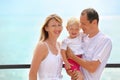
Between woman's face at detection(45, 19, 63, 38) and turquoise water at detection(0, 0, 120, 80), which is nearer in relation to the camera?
woman's face at detection(45, 19, 63, 38)

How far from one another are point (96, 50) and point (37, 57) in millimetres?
447

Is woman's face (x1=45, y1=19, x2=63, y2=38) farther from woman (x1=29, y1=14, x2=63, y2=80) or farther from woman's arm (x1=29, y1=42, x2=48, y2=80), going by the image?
woman's arm (x1=29, y1=42, x2=48, y2=80)

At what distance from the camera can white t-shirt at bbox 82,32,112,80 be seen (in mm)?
2104

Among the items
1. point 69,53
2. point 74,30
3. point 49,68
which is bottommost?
point 49,68

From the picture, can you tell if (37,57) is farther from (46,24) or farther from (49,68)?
(46,24)

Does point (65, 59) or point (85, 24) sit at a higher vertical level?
point (85, 24)

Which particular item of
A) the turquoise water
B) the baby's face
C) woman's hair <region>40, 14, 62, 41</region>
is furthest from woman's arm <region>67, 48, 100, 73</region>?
the turquoise water

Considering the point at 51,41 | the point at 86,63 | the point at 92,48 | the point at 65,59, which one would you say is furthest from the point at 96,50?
the point at 51,41

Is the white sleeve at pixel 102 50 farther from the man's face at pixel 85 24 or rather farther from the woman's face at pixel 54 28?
the woman's face at pixel 54 28

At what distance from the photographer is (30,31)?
2877 mm

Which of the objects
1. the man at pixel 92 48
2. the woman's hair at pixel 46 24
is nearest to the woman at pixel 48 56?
the woman's hair at pixel 46 24

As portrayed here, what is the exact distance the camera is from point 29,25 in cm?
290

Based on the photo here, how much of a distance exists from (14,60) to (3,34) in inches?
13.0

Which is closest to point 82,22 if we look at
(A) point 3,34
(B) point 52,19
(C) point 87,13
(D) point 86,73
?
(C) point 87,13
